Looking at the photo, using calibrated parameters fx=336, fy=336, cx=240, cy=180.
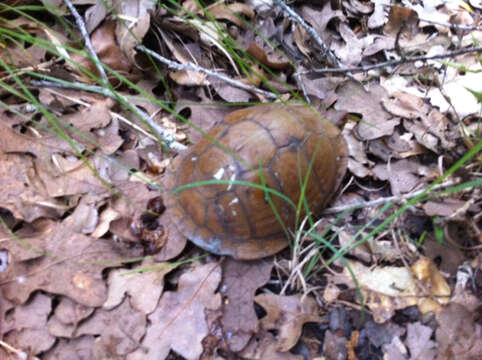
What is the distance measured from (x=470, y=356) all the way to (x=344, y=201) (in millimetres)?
939

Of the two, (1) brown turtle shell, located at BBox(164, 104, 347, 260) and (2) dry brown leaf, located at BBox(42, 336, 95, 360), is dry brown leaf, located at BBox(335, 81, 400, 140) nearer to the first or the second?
(1) brown turtle shell, located at BBox(164, 104, 347, 260)

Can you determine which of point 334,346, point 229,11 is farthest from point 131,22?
point 334,346

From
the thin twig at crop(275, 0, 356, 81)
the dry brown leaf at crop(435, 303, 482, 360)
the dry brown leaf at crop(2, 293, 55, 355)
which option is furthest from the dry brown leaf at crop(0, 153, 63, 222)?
the dry brown leaf at crop(435, 303, 482, 360)

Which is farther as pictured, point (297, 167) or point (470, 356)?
point (297, 167)

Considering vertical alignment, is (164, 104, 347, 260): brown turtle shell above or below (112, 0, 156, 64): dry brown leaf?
below

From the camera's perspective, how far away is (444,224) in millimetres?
1643

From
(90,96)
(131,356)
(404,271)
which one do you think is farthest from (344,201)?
(90,96)

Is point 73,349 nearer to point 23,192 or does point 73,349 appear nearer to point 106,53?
point 23,192

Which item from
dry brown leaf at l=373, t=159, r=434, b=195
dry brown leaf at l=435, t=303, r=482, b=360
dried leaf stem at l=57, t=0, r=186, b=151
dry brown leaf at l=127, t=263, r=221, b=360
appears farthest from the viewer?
dried leaf stem at l=57, t=0, r=186, b=151

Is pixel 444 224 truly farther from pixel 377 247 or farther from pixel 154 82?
pixel 154 82

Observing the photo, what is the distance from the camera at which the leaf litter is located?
1.64 meters

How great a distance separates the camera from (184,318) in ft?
5.57

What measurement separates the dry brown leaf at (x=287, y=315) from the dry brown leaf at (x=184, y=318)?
0.84ft

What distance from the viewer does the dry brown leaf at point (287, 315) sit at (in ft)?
5.39
